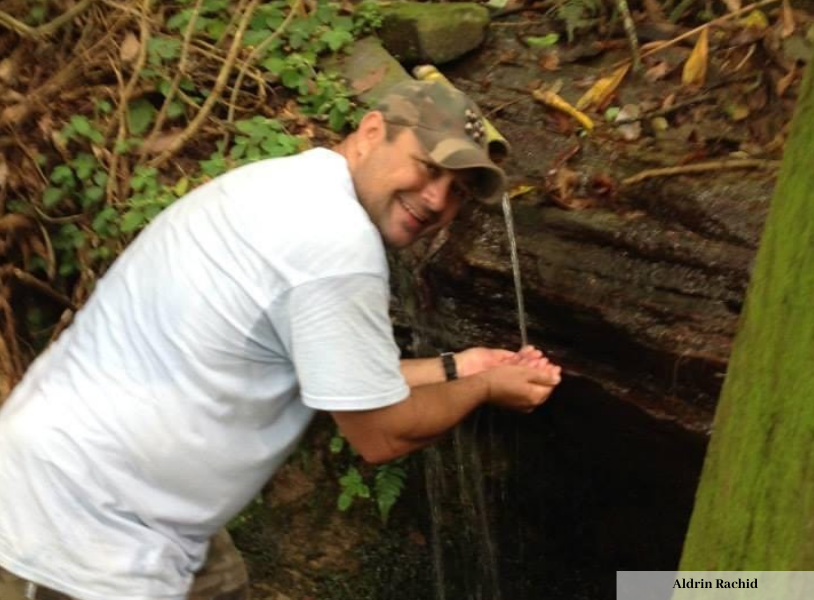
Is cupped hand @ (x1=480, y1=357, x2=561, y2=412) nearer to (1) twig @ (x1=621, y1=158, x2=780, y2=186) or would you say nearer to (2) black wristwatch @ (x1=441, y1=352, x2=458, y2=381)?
(2) black wristwatch @ (x1=441, y1=352, x2=458, y2=381)

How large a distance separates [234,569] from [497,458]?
157 cm

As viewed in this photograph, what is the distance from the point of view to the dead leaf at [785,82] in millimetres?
4430

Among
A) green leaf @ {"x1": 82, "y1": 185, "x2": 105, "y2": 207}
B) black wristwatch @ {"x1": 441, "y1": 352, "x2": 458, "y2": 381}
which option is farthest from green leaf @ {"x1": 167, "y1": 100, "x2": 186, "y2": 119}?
black wristwatch @ {"x1": 441, "y1": 352, "x2": 458, "y2": 381}

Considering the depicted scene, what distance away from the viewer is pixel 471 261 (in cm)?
398

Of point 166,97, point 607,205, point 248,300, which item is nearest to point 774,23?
point 607,205

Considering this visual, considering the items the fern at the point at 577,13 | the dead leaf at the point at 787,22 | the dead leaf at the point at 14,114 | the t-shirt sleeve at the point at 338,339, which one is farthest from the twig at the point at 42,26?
the t-shirt sleeve at the point at 338,339

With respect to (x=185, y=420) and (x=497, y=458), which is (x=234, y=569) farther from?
(x=497, y=458)

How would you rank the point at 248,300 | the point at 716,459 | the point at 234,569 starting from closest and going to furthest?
the point at 716,459, the point at 248,300, the point at 234,569

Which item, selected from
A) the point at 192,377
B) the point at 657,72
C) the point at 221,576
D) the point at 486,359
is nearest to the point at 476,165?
the point at 486,359

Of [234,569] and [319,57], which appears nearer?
[234,569]

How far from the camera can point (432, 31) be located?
4871mm

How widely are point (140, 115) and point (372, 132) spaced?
2607mm

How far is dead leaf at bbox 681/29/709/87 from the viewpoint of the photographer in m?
4.62

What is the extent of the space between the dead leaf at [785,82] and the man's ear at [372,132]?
2.41m
